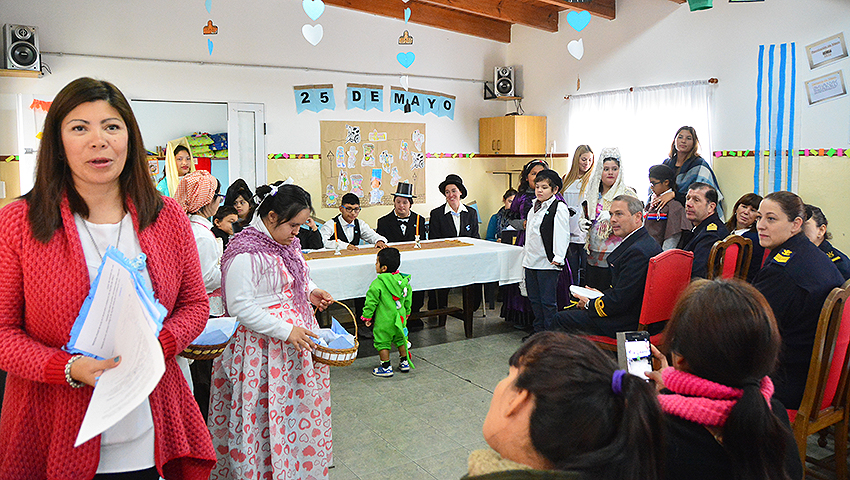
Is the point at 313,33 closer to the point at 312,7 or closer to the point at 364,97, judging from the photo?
the point at 312,7

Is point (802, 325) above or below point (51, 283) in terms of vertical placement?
below

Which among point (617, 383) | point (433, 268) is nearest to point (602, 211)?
point (433, 268)

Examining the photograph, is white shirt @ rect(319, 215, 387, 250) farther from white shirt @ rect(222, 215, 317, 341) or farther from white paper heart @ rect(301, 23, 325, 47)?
white shirt @ rect(222, 215, 317, 341)

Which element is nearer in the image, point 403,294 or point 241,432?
point 241,432

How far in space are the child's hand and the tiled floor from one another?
929 mm

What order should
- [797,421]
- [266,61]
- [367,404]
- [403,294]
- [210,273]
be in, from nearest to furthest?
[797,421] < [210,273] < [367,404] < [403,294] < [266,61]

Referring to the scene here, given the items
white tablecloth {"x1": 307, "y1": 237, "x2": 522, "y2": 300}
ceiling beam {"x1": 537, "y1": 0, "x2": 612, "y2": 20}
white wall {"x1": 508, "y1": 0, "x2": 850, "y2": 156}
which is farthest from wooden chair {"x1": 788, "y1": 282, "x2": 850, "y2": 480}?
ceiling beam {"x1": 537, "y1": 0, "x2": 612, "y2": 20}

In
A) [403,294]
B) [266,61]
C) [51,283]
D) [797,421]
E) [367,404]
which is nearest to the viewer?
[51,283]

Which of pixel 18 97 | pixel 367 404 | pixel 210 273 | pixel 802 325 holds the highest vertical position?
pixel 18 97

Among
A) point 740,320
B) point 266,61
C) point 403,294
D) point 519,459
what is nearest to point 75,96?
point 519,459

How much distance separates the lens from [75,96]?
1.41m

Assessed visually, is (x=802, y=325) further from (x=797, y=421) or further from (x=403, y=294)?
(x=403, y=294)

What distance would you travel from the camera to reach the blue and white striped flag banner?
549 centimetres

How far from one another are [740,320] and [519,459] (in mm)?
670
